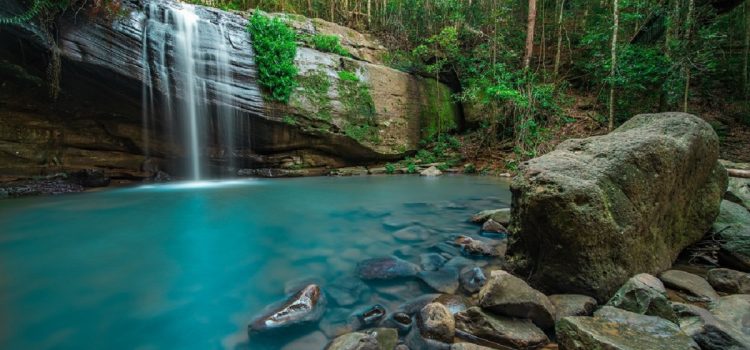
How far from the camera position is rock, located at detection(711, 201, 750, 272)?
108 inches

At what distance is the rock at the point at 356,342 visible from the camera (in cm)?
176

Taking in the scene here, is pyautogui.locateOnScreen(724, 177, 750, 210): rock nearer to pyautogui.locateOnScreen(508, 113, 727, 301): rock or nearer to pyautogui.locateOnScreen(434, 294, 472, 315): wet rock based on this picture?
pyautogui.locateOnScreen(508, 113, 727, 301): rock

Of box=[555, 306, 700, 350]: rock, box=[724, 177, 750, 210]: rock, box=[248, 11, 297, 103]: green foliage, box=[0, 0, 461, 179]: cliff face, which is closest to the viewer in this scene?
box=[555, 306, 700, 350]: rock

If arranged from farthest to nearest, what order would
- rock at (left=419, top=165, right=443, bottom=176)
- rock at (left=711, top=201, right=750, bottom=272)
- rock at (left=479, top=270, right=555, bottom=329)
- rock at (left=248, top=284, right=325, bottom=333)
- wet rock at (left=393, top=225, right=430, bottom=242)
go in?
rock at (left=419, top=165, right=443, bottom=176)
wet rock at (left=393, top=225, right=430, bottom=242)
rock at (left=711, top=201, right=750, bottom=272)
rock at (left=248, top=284, right=325, bottom=333)
rock at (left=479, top=270, right=555, bottom=329)

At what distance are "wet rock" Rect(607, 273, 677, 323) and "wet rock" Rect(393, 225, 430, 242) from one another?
220 centimetres

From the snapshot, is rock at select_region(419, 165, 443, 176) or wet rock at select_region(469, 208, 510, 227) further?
rock at select_region(419, 165, 443, 176)

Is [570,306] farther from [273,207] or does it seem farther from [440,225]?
[273,207]

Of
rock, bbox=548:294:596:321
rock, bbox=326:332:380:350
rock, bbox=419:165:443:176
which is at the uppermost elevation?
rock, bbox=419:165:443:176

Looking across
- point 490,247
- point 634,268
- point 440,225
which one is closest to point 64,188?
point 440,225

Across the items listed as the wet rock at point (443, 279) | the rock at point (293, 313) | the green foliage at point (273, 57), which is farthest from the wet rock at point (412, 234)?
the green foliage at point (273, 57)

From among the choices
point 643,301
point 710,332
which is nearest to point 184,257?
point 643,301

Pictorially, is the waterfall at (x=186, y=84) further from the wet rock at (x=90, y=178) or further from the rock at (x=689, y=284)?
the rock at (x=689, y=284)

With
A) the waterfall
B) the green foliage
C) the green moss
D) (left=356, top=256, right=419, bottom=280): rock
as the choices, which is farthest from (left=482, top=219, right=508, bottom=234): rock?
the green moss

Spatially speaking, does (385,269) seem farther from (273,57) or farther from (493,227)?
(273,57)
